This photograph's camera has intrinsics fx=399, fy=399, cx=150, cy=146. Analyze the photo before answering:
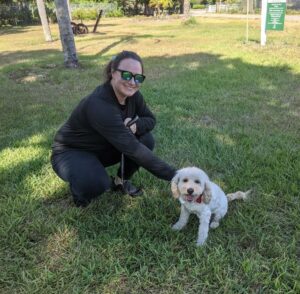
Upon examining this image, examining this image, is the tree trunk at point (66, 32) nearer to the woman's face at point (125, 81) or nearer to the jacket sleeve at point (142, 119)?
the jacket sleeve at point (142, 119)

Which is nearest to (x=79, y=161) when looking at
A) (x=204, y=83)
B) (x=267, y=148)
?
(x=267, y=148)

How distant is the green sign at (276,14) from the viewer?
11.9 metres

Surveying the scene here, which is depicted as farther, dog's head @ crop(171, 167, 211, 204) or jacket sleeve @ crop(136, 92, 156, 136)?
jacket sleeve @ crop(136, 92, 156, 136)

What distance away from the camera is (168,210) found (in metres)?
3.45

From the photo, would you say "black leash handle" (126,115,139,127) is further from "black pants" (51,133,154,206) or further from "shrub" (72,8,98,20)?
"shrub" (72,8,98,20)

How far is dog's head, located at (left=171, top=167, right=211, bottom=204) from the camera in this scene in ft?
8.80

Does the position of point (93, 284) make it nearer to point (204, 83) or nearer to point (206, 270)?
point (206, 270)

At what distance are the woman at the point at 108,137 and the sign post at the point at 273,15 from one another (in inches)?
382

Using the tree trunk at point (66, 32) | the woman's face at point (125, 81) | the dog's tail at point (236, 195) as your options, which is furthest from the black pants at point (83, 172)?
the tree trunk at point (66, 32)

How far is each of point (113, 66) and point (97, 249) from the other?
140cm

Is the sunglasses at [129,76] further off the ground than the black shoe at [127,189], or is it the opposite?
the sunglasses at [129,76]

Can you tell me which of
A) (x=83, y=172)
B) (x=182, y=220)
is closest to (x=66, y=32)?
(x=83, y=172)

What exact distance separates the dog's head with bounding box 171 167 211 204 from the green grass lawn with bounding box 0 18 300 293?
43 cm

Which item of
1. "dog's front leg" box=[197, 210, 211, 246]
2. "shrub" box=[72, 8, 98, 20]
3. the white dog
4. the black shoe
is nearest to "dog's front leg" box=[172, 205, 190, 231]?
the white dog
